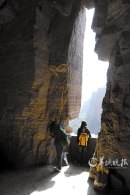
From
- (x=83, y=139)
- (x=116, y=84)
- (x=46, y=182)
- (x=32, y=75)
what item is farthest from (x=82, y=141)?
(x=32, y=75)

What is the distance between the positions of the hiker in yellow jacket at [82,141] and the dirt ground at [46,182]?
1.86 feet

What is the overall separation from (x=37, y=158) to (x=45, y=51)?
4.30m

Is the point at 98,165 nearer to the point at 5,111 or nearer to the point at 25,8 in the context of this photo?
the point at 5,111

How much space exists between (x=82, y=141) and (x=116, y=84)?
2829 millimetres

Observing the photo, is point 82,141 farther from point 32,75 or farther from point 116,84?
point 32,75

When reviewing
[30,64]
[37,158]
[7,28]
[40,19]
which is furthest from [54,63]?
[37,158]

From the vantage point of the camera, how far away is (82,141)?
6.56 meters

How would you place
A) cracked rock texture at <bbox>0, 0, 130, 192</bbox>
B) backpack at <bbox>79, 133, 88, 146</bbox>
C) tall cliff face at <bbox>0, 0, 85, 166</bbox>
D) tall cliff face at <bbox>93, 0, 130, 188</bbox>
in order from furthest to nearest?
1. backpack at <bbox>79, 133, 88, 146</bbox>
2. tall cliff face at <bbox>0, 0, 85, 166</bbox>
3. cracked rock texture at <bbox>0, 0, 130, 192</bbox>
4. tall cliff face at <bbox>93, 0, 130, 188</bbox>

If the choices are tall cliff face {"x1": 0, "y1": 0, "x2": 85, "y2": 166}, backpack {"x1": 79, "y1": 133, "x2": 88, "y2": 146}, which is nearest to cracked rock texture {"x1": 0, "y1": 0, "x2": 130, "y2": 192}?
tall cliff face {"x1": 0, "y1": 0, "x2": 85, "y2": 166}

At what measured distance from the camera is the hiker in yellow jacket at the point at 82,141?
655 centimetres

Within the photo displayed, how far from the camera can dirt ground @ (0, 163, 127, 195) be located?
4551 millimetres

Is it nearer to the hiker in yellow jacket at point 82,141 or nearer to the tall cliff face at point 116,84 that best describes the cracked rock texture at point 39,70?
the tall cliff face at point 116,84

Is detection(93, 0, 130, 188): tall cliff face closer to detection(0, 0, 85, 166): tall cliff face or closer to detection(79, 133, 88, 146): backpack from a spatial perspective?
detection(79, 133, 88, 146): backpack

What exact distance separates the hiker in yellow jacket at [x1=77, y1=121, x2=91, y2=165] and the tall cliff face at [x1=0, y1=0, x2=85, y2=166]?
2.81 ft
